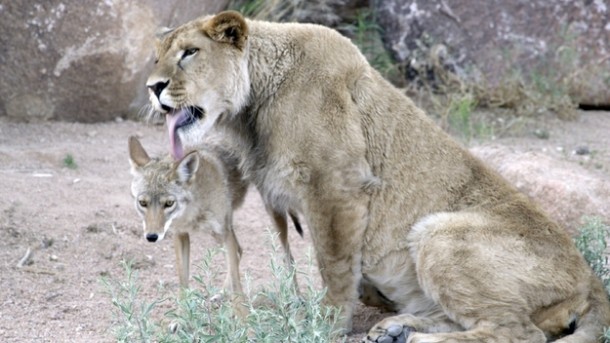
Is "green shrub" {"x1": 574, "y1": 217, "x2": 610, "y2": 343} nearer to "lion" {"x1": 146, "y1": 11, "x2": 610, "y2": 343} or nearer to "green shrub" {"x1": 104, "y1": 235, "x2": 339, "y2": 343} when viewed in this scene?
"lion" {"x1": 146, "y1": 11, "x2": 610, "y2": 343}

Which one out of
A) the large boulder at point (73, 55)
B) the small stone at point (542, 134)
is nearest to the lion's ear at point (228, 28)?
the large boulder at point (73, 55)

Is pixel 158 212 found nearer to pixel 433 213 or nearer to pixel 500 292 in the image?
pixel 433 213

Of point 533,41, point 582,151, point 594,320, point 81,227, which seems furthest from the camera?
point 533,41

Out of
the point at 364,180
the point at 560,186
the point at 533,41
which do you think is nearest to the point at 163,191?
the point at 364,180

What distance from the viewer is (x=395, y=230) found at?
20.8 feet

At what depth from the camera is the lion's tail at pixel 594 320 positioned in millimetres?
5742

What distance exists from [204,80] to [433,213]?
1496 mm

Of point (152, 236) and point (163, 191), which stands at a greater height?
point (163, 191)

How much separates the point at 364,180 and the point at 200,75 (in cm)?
110

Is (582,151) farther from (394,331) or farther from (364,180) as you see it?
(394,331)

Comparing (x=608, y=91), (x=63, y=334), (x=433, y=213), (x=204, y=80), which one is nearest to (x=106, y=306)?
(x=63, y=334)

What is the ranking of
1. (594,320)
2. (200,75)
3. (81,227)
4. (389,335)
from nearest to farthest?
(594,320)
(389,335)
(200,75)
(81,227)

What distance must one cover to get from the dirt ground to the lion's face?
1.28 m

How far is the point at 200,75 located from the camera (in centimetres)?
623
